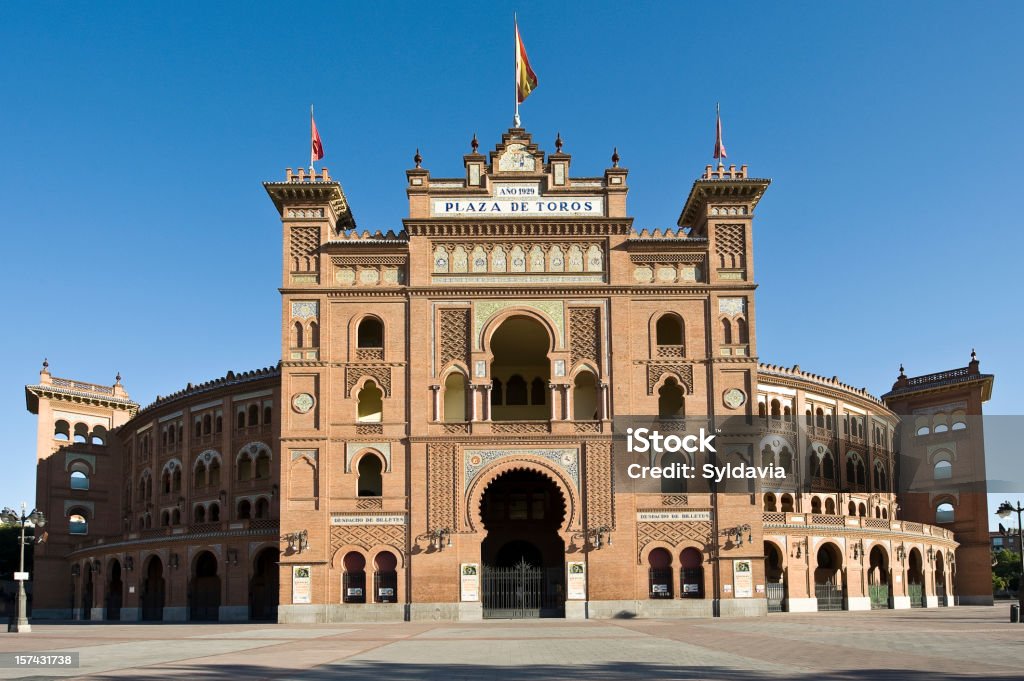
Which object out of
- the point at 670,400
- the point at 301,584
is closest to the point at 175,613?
the point at 301,584

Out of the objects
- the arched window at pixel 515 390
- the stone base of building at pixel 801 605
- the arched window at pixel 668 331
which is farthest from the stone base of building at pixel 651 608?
the arched window at pixel 515 390

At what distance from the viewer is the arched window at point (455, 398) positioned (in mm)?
52469

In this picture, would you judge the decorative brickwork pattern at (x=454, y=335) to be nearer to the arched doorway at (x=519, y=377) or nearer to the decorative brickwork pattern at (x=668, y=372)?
the arched doorway at (x=519, y=377)

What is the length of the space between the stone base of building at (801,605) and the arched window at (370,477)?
70.8 feet

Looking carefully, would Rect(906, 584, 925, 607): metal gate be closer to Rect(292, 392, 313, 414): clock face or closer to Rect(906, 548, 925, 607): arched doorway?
Rect(906, 548, 925, 607): arched doorway

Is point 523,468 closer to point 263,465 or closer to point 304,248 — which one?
point 304,248

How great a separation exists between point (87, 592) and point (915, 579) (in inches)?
2041

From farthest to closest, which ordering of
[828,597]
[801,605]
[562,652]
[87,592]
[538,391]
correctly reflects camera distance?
[87,592]
[538,391]
[828,597]
[801,605]
[562,652]

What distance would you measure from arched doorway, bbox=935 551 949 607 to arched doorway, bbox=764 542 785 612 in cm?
1589

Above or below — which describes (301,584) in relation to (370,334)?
below

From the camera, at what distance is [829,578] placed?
60719 millimetres

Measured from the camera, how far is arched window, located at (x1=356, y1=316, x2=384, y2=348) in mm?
52906

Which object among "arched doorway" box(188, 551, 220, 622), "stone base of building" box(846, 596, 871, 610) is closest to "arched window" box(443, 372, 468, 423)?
"arched doorway" box(188, 551, 220, 622)

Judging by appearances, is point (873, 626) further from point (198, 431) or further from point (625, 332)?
point (198, 431)
